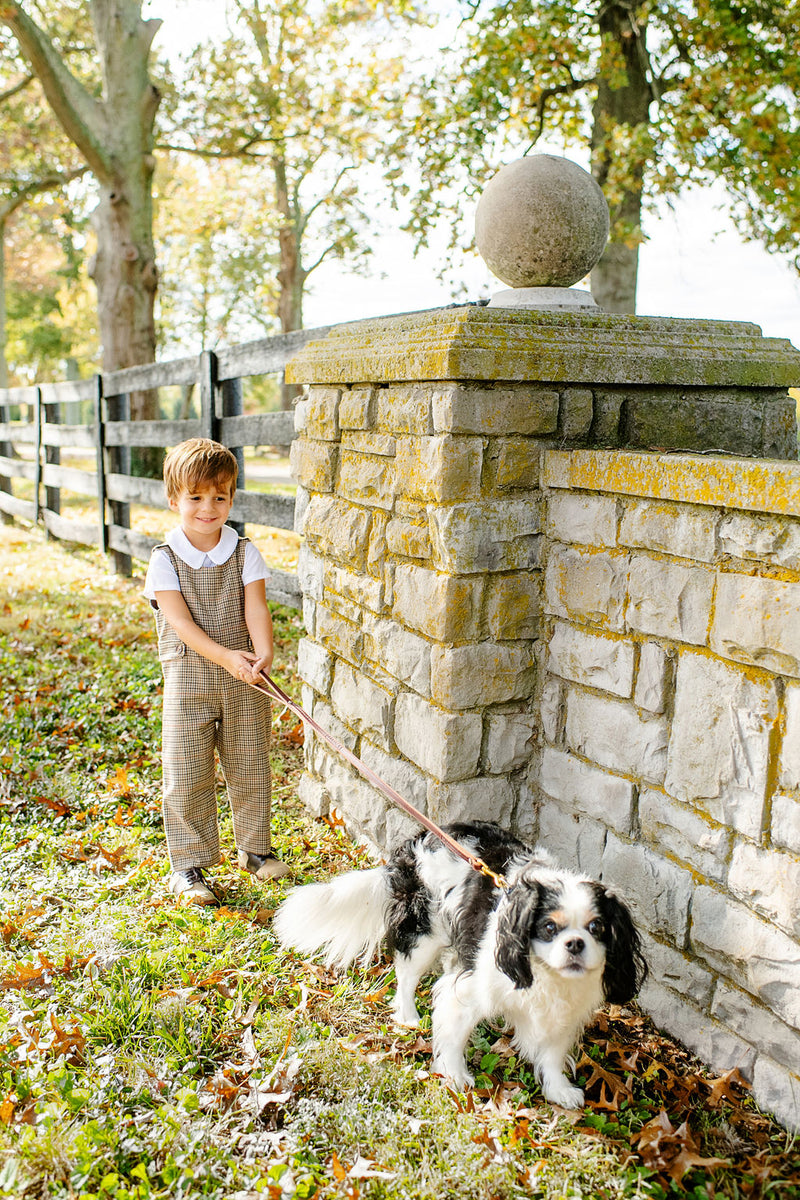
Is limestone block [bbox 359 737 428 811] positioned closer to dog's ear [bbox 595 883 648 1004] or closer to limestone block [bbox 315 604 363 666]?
limestone block [bbox 315 604 363 666]

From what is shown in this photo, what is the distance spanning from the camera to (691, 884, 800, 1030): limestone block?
2227mm

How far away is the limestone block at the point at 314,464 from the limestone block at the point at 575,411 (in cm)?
112

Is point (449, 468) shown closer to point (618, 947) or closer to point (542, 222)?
point (542, 222)

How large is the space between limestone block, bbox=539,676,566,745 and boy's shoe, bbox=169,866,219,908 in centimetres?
140

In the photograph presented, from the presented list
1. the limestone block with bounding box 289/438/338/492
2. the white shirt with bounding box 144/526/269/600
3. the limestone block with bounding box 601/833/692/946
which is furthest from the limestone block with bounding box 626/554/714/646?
the limestone block with bounding box 289/438/338/492

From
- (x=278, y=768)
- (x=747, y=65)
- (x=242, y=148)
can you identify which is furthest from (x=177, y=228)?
(x=278, y=768)

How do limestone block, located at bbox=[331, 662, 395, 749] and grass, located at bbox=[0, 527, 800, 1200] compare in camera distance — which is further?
limestone block, located at bbox=[331, 662, 395, 749]

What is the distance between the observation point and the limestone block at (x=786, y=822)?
2182 millimetres

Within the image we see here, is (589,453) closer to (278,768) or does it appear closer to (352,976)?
(352,976)

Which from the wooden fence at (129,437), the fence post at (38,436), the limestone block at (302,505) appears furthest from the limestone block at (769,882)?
the fence post at (38,436)

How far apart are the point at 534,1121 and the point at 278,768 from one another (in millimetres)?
2595

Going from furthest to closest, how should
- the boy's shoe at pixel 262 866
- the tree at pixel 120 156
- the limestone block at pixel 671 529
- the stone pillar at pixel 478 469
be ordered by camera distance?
the tree at pixel 120 156 < the boy's shoe at pixel 262 866 < the stone pillar at pixel 478 469 < the limestone block at pixel 671 529

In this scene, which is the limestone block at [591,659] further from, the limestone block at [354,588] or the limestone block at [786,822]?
the limestone block at [354,588]

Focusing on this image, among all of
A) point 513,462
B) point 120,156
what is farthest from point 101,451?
point 513,462
